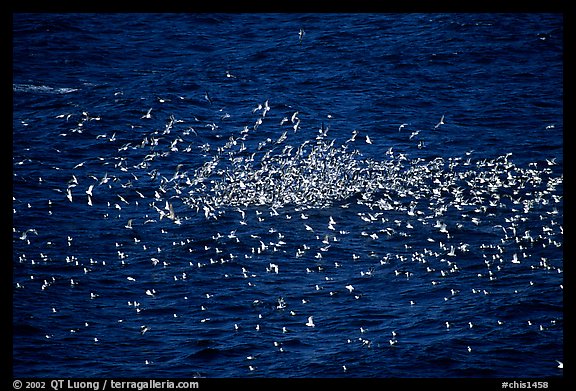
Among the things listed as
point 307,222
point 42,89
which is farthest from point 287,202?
point 42,89

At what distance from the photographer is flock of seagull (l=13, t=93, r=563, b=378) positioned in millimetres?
46812

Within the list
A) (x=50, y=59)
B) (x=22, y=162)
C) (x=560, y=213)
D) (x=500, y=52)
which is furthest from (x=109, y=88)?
(x=560, y=213)

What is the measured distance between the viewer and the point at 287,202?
56219 millimetres

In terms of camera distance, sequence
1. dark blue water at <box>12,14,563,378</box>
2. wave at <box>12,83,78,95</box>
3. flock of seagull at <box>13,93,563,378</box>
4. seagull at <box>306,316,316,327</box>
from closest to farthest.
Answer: dark blue water at <box>12,14,563,378</box>, seagull at <box>306,316,316,327</box>, flock of seagull at <box>13,93,563,378</box>, wave at <box>12,83,78,95</box>

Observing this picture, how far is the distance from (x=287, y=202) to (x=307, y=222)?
2780 mm

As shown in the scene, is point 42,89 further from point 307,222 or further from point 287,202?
point 307,222

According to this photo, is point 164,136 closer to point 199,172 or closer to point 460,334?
point 199,172

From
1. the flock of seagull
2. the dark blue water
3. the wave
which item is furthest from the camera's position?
the wave

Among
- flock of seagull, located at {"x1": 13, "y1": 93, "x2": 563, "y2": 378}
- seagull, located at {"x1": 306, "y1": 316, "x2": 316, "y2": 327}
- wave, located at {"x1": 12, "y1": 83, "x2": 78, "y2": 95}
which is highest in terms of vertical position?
wave, located at {"x1": 12, "y1": 83, "x2": 78, "y2": 95}

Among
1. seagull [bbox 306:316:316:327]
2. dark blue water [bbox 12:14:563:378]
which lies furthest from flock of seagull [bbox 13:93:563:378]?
dark blue water [bbox 12:14:563:378]

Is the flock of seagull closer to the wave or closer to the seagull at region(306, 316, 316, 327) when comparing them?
the seagull at region(306, 316, 316, 327)

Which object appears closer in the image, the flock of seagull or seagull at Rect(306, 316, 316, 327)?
seagull at Rect(306, 316, 316, 327)

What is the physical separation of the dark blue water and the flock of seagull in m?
0.15

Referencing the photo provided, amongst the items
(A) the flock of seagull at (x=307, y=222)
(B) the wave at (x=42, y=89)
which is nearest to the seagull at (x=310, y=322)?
(A) the flock of seagull at (x=307, y=222)
